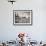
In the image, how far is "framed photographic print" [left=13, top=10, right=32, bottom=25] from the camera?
4895 millimetres

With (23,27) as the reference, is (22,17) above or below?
above

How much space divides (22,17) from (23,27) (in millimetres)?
376

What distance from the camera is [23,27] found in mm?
4906

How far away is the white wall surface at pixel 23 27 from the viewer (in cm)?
487

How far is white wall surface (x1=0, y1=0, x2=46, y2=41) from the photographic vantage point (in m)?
4.87

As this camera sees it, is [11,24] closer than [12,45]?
No

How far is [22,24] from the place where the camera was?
16.1 ft

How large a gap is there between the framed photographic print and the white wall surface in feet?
0.37

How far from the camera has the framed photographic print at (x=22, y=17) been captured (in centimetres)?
489

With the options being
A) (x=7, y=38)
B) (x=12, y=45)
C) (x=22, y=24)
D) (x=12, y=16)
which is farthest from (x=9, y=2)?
(x=12, y=45)

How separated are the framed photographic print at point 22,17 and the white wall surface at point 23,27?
112 millimetres

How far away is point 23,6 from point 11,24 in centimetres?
81

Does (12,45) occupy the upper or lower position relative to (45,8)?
lower

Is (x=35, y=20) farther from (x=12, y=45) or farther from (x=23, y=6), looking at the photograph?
(x=12, y=45)
